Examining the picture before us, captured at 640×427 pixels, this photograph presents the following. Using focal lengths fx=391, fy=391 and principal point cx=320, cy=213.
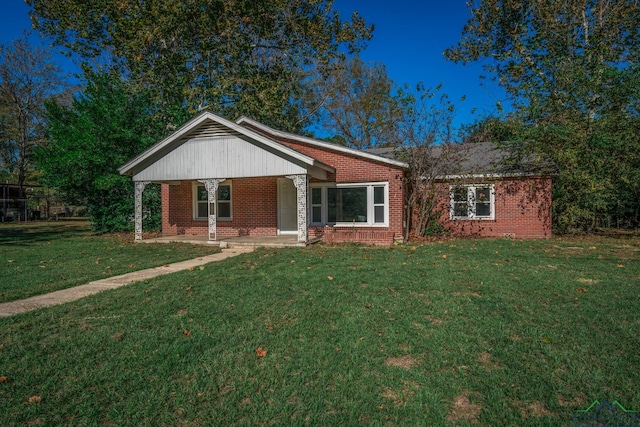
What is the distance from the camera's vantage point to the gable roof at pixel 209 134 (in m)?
12.7

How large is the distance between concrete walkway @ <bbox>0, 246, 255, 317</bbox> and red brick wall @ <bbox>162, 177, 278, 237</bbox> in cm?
575

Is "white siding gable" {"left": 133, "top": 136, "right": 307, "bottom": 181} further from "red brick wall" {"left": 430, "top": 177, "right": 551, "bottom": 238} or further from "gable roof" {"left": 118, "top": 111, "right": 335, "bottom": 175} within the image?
"red brick wall" {"left": 430, "top": 177, "right": 551, "bottom": 238}

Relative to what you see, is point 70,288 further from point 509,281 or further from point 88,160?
point 88,160

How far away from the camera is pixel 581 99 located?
55.5 ft

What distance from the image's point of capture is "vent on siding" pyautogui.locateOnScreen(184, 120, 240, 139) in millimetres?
13756

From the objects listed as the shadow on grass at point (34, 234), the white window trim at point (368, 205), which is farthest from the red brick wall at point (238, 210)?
the shadow on grass at point (34, 234)

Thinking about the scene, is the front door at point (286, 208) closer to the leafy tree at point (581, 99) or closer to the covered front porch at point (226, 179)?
the covered front porch at point (226, 179)

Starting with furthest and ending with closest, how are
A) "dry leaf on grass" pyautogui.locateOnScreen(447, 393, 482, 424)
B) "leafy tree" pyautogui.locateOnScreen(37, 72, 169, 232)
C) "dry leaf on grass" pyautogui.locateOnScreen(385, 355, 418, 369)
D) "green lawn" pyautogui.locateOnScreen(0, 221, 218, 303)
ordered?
"leafy tree" pyautogui.locateOnScreen(37, 72, 169, 232) < "green lawn" pyautogui.locateOnScreen(0, 221, 218, 303) < "dry leaf on grass" pyautogui.locateOnScreen(385, 355, 418, 369) < "dry leaf on grass" pyautogui.locateOnScreen(447, 393, 482, 424)

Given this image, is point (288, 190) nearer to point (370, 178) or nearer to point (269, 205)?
point (269, 205)

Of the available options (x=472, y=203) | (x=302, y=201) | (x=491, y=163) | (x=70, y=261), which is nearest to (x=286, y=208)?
(x=302, y=201)

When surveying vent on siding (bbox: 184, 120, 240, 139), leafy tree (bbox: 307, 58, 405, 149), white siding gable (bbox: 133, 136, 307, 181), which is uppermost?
leafy tree (bbox: 307, 58, 405, 149)

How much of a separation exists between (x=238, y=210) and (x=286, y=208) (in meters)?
2.00

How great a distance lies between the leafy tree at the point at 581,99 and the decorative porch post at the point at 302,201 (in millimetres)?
9315

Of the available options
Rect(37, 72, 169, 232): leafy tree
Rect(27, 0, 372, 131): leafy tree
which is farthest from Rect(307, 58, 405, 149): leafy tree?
Rect(37, 72, 169, 232): leafy tree
